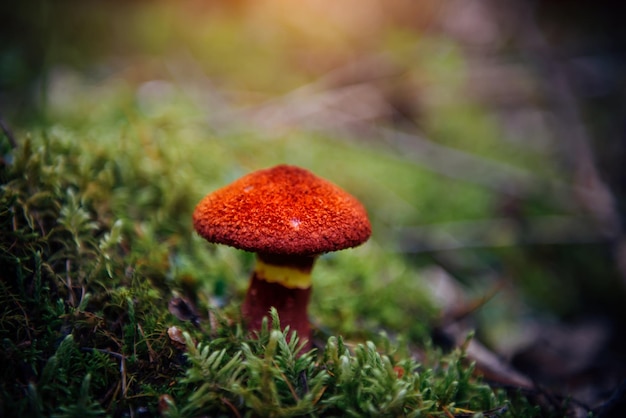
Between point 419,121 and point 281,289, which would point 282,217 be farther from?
point 419,121

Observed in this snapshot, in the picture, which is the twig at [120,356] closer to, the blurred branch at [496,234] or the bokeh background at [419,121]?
the bokeh background at [419,121]

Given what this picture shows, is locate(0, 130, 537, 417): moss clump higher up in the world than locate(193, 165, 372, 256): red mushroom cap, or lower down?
lower down

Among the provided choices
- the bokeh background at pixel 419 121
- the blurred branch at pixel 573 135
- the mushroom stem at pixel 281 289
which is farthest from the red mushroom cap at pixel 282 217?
the blurred branch at pixel 573 135

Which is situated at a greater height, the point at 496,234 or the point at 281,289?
the point at 281,289

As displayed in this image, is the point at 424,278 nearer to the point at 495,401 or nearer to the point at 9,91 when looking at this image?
the point at 495,401

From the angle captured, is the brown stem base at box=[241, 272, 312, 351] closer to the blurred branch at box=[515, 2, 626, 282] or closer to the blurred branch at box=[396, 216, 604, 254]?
the blurred branch at box=[396, 216, 604, 254]

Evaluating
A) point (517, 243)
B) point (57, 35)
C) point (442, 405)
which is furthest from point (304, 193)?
point (57, 35)

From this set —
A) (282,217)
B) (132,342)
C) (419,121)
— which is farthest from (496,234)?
(132,342)

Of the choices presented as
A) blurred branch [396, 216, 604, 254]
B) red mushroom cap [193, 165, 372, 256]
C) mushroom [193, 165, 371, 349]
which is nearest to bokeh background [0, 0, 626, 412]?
blurred branch [396, 216, 604, 254]
